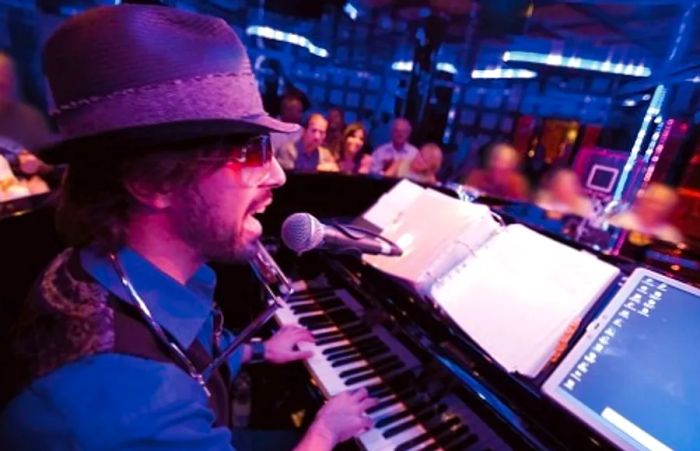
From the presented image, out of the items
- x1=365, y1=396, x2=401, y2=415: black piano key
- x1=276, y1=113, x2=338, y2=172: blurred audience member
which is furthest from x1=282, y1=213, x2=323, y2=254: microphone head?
x1=276, y1=113, x2=338, y2=172: blurred audience member

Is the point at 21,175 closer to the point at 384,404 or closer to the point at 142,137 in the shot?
the point at 142,137

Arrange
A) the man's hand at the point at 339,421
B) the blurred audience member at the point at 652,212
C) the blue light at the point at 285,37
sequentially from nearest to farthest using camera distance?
the man's hand at the point at 339,421, the blurred audience member at the point at 652,212, the blue light at the point at 285,37

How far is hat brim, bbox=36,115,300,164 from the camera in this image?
975 millimetres

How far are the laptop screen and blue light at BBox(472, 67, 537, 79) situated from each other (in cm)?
564

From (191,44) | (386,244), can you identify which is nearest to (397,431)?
(386,244)

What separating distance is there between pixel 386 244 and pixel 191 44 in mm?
914

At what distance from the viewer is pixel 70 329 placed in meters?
0.92

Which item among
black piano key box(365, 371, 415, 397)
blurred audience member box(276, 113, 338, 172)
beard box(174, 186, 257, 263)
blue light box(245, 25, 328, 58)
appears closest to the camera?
beard box(174, 186, 257, 263)

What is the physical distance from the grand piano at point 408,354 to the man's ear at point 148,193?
1.00m

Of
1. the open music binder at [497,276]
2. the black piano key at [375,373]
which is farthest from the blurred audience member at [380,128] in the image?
the black piano key at [375,373]

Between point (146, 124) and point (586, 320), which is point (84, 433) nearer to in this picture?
point (146, 124)

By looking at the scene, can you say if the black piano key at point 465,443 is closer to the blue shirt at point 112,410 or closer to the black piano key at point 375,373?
the black piano key at point 375,373

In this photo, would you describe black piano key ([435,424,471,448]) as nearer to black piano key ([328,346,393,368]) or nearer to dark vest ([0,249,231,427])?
black piano key ([328,346,393,368])

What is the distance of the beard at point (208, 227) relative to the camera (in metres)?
1.10
